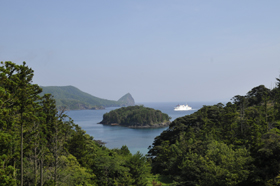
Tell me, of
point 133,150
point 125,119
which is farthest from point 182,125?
point 125,119

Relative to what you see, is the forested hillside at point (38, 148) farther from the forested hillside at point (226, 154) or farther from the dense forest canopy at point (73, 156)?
the forested hillside at point (226, 154)

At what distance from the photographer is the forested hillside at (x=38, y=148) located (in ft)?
45.8

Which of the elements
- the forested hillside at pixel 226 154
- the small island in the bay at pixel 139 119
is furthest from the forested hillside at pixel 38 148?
the small island in the bay at pixel 139 119

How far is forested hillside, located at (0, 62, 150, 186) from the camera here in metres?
14.0

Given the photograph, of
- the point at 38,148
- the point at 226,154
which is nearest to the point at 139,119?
the point at 226,154

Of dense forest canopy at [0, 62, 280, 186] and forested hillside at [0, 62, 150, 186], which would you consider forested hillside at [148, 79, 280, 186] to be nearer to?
dense forest canopy at [0, 62, 280, 186]

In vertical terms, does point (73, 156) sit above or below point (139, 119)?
Answer: above

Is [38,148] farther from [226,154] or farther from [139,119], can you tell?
[139,119]

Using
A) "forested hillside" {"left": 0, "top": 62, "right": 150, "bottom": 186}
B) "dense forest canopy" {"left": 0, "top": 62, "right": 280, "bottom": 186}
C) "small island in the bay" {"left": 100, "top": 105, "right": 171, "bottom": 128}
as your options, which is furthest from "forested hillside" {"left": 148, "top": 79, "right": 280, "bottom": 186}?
"small island in the bay" {"left": 100, "top": 105, "right": 171, "bottom": 128}

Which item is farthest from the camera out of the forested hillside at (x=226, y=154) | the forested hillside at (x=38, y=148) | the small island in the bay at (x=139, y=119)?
the small island in the bay at (x=139, y=119)

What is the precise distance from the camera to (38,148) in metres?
18.3

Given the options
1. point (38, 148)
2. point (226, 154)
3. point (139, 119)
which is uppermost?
point (38, 148)

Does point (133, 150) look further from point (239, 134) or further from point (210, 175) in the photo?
point (210, 175)

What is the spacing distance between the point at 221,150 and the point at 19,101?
802 inches
